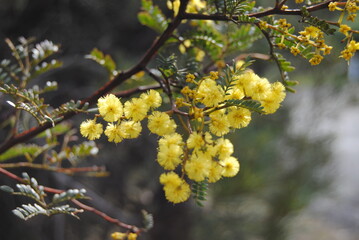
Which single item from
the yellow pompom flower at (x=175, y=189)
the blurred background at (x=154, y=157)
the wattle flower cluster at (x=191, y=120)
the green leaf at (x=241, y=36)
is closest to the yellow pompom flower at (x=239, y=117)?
the wattle flower cluster at (x=191, y=120)

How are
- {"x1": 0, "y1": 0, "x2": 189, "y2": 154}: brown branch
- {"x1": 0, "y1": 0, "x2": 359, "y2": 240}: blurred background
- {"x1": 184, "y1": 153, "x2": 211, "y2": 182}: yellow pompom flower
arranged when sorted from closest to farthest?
1. {"x1": 184, "y1": 153, "x2": 211, "y2": 182}: yellow pompom flower
2. {"x1": 0, "y1": 0, "x2": 189, "y2": 154}: brown branch
3. {"x1": 0, "y1": 0, "x2": 359, "y2": 240}: blurred background

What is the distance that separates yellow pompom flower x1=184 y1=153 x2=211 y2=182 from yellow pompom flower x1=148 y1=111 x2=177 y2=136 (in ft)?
0.17

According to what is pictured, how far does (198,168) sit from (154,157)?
152 centimetres

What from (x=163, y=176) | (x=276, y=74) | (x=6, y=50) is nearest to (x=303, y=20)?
(x=163, y=176)

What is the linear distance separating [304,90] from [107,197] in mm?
2348

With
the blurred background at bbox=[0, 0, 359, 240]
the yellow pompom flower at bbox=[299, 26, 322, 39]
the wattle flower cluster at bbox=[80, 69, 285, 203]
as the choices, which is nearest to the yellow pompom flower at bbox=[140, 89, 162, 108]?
the wattle flower cluster at bbox=[80, 69, 285, 203]

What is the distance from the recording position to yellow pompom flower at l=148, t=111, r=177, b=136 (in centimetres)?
51

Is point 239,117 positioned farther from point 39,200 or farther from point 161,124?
point 39,200

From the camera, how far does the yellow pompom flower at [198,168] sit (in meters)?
0.48

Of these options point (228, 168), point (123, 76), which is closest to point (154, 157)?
point (123, 76)

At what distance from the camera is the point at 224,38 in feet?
2.82

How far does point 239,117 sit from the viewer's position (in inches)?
20.6

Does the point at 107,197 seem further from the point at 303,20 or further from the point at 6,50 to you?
the point at 303,20

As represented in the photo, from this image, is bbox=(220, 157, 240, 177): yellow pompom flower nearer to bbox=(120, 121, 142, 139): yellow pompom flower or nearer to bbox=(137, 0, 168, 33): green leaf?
bbox=(120, 121, 142, 139): yellow pompom flower
